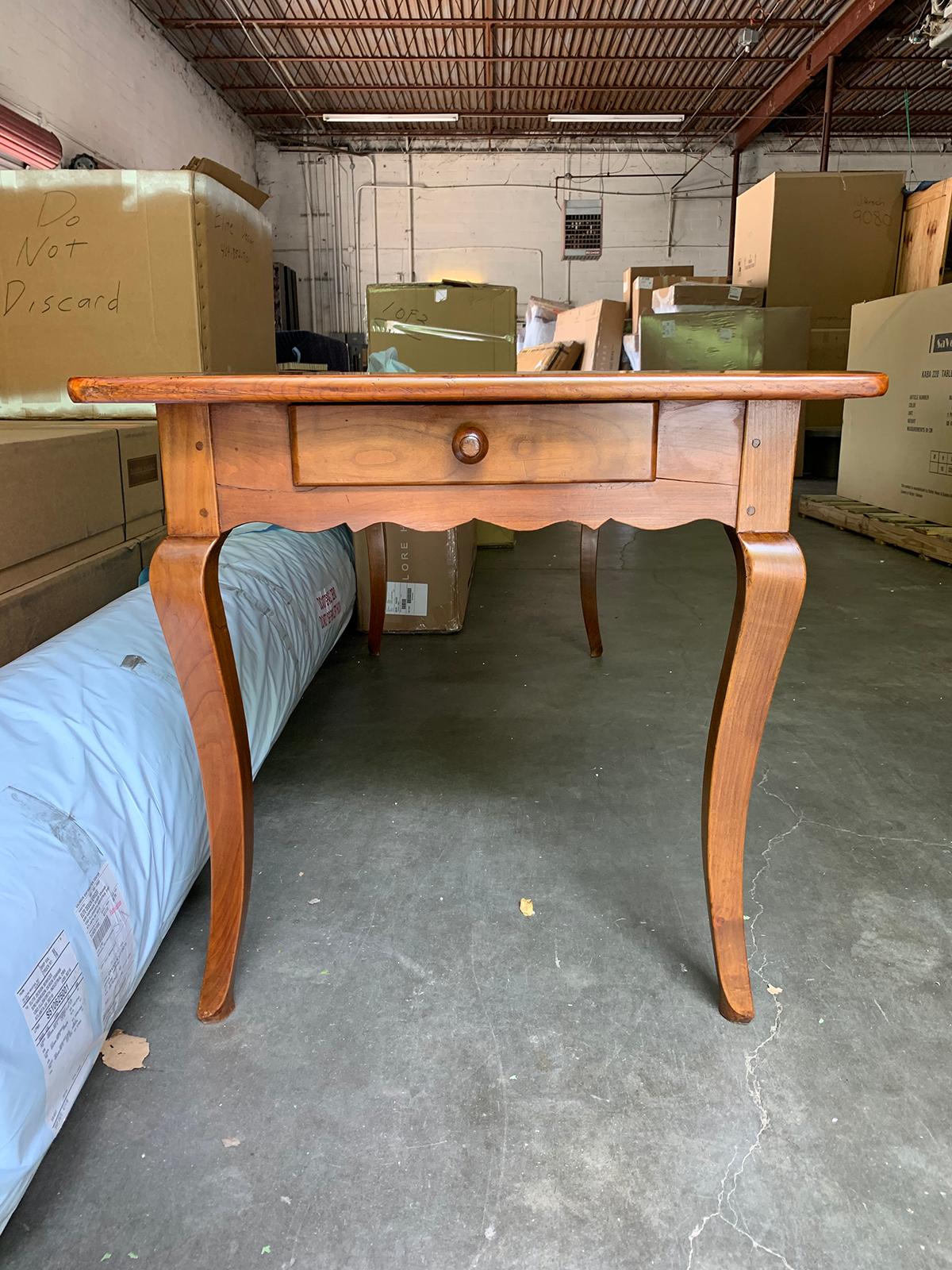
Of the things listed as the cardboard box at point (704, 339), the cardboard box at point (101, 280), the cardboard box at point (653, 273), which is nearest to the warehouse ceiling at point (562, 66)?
the cardboard box at point (653, 273)

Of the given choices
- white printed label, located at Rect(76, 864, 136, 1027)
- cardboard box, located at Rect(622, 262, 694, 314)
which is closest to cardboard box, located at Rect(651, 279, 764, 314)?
cardboard box, located at Rect(622, 262, 694, 314)

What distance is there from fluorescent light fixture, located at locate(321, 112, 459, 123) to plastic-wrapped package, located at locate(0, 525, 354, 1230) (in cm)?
731

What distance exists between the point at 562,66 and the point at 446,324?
5216 mm

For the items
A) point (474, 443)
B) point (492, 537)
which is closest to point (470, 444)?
point (474, 443)

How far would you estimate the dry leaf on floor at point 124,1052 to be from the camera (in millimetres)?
823

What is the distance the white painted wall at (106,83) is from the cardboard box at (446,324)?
256 cm

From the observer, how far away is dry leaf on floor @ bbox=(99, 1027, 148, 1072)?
2.70 ft

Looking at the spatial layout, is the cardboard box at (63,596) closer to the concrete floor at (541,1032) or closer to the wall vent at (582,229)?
the concrete floor at (541,1032)

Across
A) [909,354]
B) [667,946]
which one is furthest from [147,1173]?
[909,354]

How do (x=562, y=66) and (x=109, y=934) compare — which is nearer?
(x=109, y=934)

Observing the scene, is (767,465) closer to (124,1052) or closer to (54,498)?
(124,1052)

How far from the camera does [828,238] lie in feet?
17.1

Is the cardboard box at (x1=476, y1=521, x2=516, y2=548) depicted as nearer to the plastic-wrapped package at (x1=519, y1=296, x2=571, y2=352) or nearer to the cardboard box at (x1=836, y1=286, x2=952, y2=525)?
the cardboard box at (x1=836, y1=286, x2=952, y2=525)

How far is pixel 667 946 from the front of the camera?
1.00m
